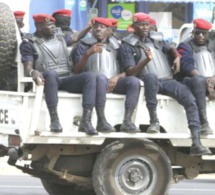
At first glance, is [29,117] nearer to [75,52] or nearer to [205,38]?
[75,52]

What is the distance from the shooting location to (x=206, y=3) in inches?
940

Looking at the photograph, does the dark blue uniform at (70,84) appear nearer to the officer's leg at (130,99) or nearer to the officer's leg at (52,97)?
the officer's leg at (52,97)

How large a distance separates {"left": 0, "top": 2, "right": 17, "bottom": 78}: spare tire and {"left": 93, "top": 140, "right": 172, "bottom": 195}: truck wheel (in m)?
1.55

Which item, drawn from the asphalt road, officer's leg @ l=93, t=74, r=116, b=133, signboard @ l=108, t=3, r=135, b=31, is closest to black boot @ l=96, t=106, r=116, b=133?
officer's leg @ l=93, t=74, r=116, b=133

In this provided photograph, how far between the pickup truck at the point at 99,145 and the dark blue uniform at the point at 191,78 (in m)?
0.21

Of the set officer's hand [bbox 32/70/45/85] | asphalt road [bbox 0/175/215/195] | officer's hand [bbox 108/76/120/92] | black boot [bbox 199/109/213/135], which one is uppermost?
officer's hand [bbox 32/70/45/85]

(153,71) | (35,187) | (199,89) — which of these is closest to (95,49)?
(153,71)

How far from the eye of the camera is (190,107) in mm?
12344

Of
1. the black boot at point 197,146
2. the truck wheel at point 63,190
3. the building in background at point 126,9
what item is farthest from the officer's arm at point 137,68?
the building in background at point 126,9

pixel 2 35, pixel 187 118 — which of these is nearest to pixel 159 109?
pixel 187 118

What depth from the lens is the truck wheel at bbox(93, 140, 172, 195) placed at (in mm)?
12297

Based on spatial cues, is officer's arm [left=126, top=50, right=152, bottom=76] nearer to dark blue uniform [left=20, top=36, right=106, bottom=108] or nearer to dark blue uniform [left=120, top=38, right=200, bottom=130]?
dark blue uniform [left=120, top=38, right=200, bottom=130]

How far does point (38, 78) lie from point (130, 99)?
1.08 m

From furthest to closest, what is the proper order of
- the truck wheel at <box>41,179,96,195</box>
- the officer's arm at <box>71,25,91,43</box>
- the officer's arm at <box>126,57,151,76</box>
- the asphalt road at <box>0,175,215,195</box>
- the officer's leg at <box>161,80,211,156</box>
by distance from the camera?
the asphalt road at <box>0,175,215,195</box>, the truck wheel at <box>41,179,96,195</box>, the officer's arm at <box>71,25,91,43</box>, the officer's arm at <box>126,57,151,76</box>, the officer's leg at <box>161,80,211,156</box>
